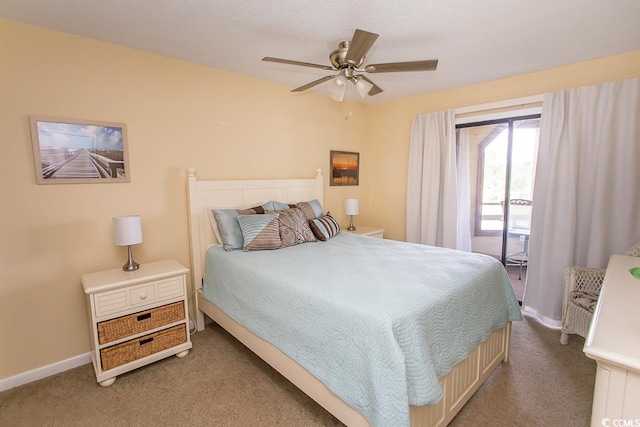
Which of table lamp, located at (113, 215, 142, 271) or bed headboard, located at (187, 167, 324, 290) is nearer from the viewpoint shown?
table lamp, located at (113, 215, 142, 271)

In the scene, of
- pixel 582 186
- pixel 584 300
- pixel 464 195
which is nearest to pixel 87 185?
pixel 464 195

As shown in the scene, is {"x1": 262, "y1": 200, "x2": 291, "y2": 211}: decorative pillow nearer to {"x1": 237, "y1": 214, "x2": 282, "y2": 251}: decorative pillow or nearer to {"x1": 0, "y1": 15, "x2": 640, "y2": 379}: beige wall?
{"x1": 237, "y1": 214, "x2": 282, "y2": 251}: decorative pillow

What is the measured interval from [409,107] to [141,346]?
12.8 ft

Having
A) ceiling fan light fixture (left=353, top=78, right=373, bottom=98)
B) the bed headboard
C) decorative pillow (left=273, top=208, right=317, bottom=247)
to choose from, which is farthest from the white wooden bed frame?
ceiling fan light fixture (left=353, top=78, right=373, bottom=98)

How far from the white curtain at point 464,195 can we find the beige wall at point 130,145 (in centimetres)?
50

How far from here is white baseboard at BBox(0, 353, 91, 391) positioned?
2135mm

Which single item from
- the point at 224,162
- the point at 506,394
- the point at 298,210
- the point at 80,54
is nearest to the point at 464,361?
the point at 506,394

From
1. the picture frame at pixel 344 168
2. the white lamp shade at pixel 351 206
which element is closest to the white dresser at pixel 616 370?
the white lamp shade at pixel 351 206

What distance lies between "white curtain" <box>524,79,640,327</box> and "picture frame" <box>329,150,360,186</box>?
7.16 feet

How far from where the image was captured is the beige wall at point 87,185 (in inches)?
83.2

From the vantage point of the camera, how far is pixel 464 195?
3.77m

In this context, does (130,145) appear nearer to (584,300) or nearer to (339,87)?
(339,87)

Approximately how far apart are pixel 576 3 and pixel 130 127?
326 centimetres

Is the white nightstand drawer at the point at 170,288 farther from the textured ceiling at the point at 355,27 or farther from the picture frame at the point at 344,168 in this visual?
the picture frame at the point at 344,168
